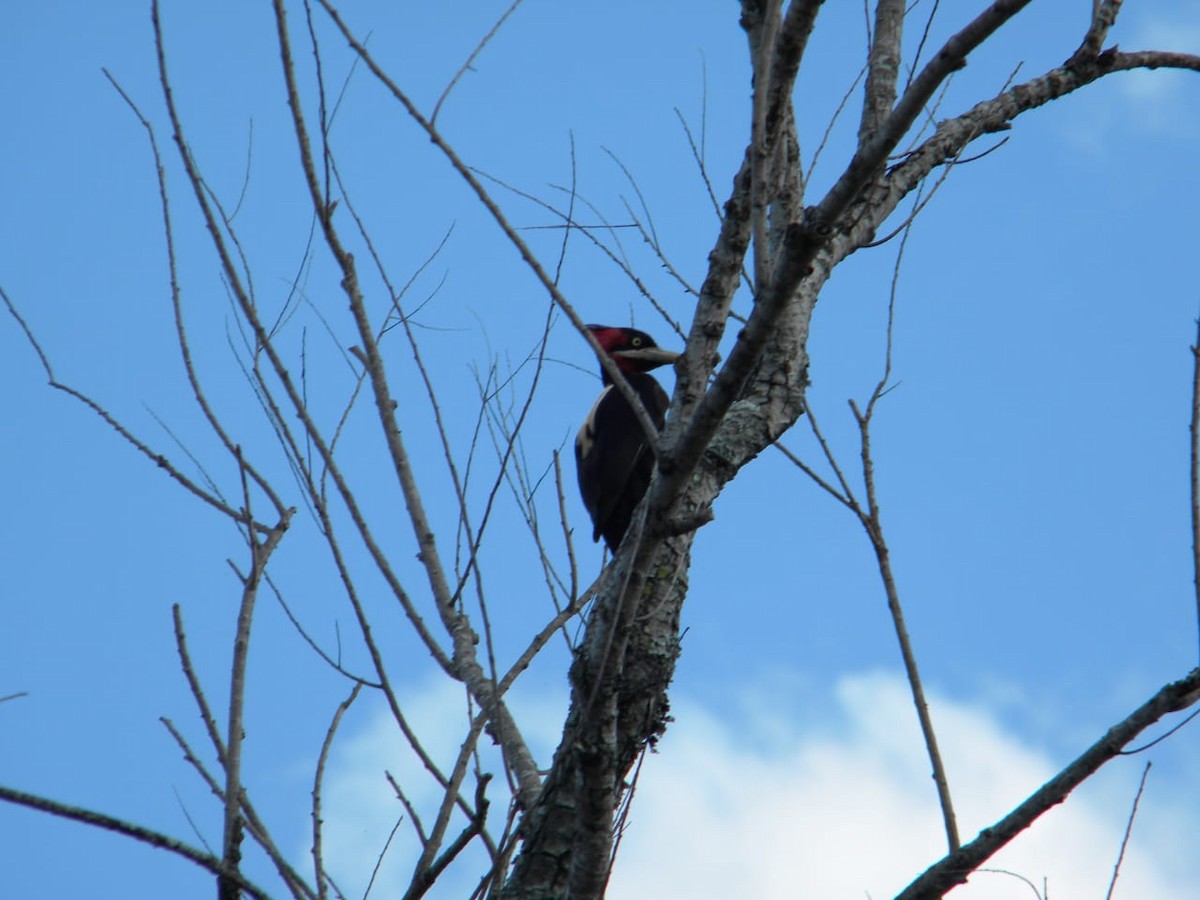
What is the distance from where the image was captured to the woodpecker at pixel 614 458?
18.3 feet

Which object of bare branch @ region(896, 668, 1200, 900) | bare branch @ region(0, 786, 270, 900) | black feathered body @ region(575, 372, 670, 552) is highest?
black feathered body @ region(575, 372, 670, 552)

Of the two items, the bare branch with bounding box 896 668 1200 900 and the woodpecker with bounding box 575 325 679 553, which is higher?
the woodpecker with bounding box 575 325 679 553

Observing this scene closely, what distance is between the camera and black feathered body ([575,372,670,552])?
5562 millimetres

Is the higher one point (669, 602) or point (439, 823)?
point (669, 602)

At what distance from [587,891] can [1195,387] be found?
56.6 inches

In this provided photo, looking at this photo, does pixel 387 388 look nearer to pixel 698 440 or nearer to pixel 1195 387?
pixel 698 440

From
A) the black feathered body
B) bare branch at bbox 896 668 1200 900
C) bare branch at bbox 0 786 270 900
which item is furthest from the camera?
the black feathered body

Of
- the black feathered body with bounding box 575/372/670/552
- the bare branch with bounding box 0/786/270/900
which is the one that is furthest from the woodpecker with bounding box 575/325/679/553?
the bare branch with bounding box 0/786/270/900

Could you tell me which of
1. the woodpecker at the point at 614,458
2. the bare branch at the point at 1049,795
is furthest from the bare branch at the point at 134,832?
the woodpecker at the point at 614,458

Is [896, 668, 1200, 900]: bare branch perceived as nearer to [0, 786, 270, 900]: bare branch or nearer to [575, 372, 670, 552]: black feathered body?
[0, 786, 270, 900]: bare branch

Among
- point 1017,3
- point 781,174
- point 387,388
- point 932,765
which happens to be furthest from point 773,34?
point 932,765

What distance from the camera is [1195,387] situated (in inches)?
93.1

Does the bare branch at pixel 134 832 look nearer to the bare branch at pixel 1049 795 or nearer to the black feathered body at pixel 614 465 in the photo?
the bare branch at pixel 1049 795

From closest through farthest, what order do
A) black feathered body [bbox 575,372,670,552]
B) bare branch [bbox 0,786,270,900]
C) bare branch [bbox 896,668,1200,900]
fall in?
bare branch [bbox 0,786,270,900]
bare branch [bbox 896,668,1200,900]
black feathered body [bbox 575,372,670,552]
